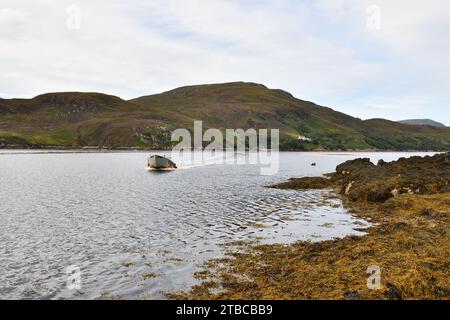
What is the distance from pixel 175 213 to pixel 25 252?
18235mm

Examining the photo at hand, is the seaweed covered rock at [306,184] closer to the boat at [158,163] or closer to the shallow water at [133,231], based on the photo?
the shallow water at [133,231]

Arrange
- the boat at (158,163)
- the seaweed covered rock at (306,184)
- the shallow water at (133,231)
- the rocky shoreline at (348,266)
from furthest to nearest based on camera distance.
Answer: the boat at (158,163), the seaweed covered rock at (306,184), the shallow water at (133,231), the rocky shoreline at (348,266)

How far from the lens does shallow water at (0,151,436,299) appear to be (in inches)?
806

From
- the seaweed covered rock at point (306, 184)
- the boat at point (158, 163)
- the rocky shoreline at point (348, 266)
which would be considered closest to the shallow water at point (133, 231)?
the rocky shoreline at point (348, 266)

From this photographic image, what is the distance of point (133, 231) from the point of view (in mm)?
32844

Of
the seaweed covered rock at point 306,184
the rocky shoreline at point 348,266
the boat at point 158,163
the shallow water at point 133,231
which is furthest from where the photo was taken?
the boat at point 158,163

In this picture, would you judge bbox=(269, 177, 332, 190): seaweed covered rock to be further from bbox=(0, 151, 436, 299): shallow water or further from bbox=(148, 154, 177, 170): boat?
bbox=(148, 154, 177, 170): boat

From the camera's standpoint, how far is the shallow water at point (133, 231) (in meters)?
20.5

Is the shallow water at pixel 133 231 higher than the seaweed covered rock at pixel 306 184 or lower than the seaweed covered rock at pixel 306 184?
lower

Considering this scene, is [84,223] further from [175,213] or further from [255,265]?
[255,265]

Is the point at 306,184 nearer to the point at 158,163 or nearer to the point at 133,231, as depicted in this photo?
the point at 133,231

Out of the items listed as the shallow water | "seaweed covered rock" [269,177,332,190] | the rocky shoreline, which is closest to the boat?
the shallow water

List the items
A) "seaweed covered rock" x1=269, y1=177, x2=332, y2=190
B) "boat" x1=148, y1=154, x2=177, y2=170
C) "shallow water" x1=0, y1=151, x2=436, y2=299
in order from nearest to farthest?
"shallow water" x1=0, y1=151, x2=436, y2=299 < "seaweed covered rock" x1=269, y1=177, x2=332, y2=190 < "boat" x1=148, y1=154, x2=177, y2=170
